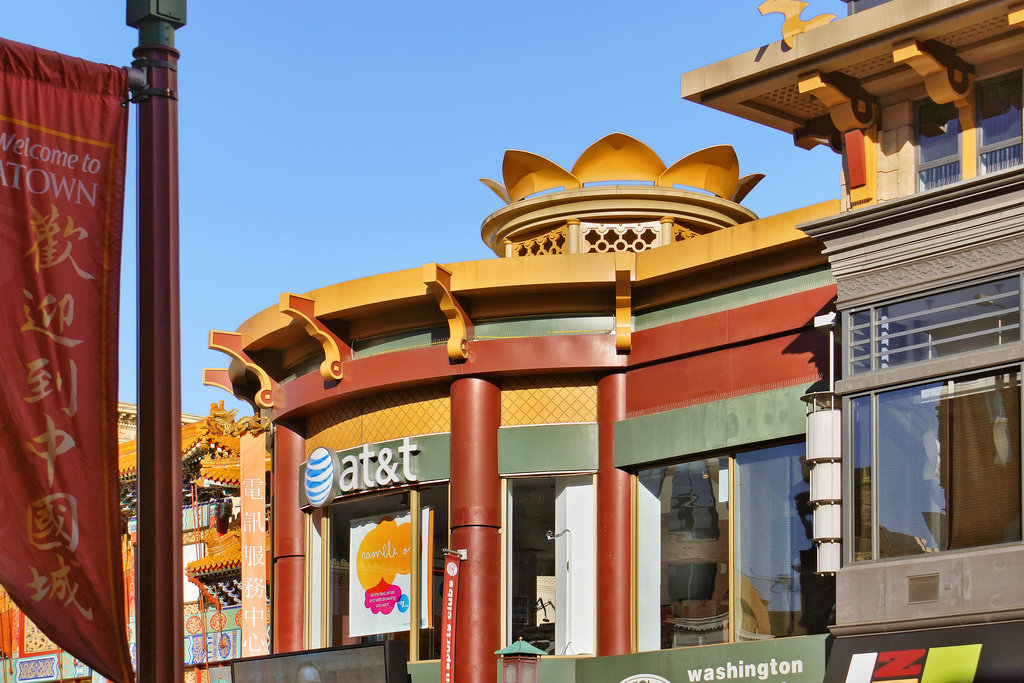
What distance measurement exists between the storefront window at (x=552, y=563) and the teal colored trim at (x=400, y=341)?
2.70 meters

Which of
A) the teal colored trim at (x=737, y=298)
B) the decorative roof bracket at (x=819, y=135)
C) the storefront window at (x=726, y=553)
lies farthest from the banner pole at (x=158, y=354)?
the storefront window at (x=726, y=553)

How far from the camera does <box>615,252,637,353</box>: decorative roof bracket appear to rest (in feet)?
79.9

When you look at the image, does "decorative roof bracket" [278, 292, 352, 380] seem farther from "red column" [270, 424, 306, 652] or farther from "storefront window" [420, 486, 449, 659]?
"storefront window" [420, 486, 449, 659]

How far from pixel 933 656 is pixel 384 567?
35.4 ft

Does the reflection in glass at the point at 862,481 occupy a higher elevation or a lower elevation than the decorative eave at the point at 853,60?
lower

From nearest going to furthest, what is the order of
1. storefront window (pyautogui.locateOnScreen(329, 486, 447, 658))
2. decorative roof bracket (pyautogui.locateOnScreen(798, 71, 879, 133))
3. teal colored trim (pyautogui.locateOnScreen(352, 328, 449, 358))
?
decorative roof bracket (pyautogui.locateOnScreen(798, 71, 879, 133)), storefront window (pyautogui.locateOnScreen(329, 486, 447, 658)), teal colored trim (pyautogui.locateOnScreen(352, 328, 449, 358))

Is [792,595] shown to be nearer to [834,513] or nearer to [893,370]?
[834,513]

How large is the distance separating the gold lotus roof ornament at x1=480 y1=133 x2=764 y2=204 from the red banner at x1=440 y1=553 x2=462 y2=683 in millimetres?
7347

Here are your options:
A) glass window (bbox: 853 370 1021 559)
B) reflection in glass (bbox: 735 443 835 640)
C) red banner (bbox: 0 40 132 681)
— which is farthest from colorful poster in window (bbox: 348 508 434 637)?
red banner (bbox: 0 40 132 681)

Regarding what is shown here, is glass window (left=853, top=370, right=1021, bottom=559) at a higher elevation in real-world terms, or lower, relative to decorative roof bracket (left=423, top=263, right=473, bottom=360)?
lower

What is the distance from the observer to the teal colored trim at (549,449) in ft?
81.6

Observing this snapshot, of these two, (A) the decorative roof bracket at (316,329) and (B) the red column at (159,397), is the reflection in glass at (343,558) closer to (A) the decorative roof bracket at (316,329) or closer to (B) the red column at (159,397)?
(A) the decorative roof bracket at (316,329)

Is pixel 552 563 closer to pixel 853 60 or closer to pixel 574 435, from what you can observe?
pixel 574 435

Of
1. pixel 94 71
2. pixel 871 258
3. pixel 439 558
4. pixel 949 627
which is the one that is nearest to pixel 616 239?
pixel 439 558
